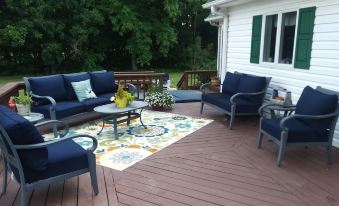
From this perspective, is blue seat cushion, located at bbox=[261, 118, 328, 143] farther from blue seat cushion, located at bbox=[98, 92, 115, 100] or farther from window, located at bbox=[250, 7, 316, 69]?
blue seat cushion, located at bbox=[98, 92, 115, 100]

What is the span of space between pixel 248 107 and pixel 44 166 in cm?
361

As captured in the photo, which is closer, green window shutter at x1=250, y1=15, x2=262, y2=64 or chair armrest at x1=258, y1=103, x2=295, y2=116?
chair armrest at x1=258, y1=103, x2=295, y2=116

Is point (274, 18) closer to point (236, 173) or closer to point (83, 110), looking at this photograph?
point (236, 173)

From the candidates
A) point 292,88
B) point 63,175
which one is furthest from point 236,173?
point 292,88

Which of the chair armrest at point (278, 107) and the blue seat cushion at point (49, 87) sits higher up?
the blue seat cushion at point (49, 87)

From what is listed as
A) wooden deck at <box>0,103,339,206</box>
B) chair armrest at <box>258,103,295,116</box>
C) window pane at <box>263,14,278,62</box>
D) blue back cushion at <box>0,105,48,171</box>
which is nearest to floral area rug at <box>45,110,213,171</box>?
wooden deck at <box>0,103,339,206</box>

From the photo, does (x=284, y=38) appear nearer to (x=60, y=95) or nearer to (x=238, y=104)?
(x=238, y=104)

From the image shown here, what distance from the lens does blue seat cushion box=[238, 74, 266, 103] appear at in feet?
16.8

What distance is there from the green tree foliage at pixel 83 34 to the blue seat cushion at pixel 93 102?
36.3ft

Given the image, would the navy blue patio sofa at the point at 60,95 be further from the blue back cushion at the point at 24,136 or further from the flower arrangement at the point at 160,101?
the blue back cushion at the point at 24,136

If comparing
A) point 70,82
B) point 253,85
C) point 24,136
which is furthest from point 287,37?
point 24,136

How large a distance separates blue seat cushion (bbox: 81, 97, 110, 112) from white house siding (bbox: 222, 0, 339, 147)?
3060 millimetres

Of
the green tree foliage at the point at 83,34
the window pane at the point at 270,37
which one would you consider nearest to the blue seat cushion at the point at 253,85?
the window pane at the point at 270,37

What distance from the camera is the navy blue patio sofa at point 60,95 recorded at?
466 cm
